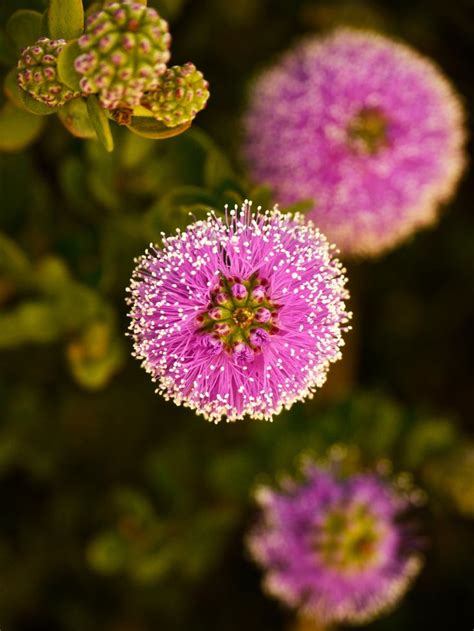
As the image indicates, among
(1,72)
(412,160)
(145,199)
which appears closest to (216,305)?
(1,72)

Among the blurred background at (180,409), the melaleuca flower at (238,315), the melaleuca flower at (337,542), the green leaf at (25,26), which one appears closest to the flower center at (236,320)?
the melaleuca flower at (238,315)

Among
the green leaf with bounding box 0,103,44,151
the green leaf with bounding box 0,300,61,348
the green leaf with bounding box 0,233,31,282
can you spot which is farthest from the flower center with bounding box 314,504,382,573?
the green leaf with bounding box 0,103,44,151

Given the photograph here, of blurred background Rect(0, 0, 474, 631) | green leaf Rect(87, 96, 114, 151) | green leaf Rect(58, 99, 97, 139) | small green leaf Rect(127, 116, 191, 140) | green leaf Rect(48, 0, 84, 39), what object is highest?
green leaf Rect(48, 0, 84, 39)

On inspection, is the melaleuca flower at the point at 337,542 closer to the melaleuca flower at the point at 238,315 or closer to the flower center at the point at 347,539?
the flower center at the point at 347,539

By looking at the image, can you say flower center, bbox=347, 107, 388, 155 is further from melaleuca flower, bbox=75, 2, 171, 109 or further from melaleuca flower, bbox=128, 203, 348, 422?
melaleuca flower, bbox=75, 2, 171, 109

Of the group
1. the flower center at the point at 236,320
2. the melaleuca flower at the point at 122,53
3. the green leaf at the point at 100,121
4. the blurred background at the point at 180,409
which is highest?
the melaleuca flower at the point at 122,53

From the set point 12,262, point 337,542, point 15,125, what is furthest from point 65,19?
point 337,542
